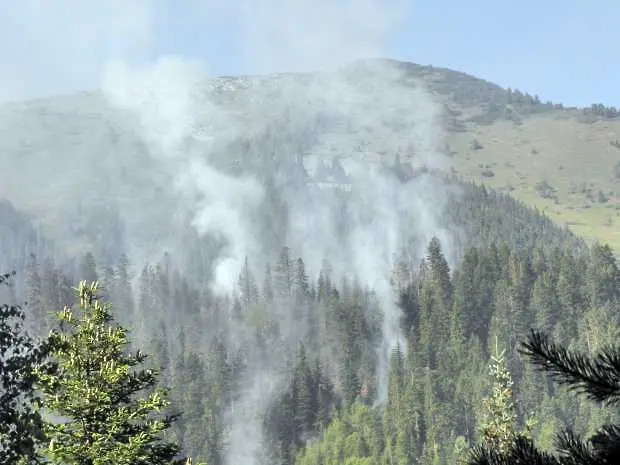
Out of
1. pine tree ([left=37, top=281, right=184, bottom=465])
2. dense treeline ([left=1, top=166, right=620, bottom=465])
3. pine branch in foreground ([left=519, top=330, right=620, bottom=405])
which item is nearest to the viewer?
pine branch in foreground ([left=519, top=330, right=620, bottom=405])

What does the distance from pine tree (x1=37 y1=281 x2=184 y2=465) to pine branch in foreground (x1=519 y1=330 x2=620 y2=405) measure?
15185 mm

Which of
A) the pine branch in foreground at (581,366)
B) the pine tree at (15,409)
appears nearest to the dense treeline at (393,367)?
Answer: the pine tree at (15,409)

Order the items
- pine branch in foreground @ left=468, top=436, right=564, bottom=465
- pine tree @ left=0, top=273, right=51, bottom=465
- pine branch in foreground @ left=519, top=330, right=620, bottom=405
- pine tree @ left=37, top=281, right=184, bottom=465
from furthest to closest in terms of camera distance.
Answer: pine tree @ left=37, top=281, right=184, bottom=465, pine tree @ left=0, top=273, right=51, bottom=465, pine branch in foreground @ left=468, top=436, right=564, bottom=465, pine branch in foreground @ left=519, top=330, right=620, bottom=405

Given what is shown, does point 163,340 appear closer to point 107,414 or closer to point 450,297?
point 450,297

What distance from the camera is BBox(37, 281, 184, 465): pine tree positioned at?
19.7 m

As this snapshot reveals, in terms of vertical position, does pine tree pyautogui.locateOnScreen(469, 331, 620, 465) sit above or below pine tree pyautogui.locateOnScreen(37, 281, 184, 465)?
above

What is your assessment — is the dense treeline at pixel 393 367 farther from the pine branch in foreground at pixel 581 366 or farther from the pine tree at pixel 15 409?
the pine branch in foreground at pixel 581 366

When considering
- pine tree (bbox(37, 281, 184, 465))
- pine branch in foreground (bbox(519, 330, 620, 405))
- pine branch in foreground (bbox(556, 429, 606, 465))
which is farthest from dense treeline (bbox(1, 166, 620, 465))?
pine branch in foreground (bbox(519, 330, 620, 405))

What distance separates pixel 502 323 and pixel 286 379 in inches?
1732

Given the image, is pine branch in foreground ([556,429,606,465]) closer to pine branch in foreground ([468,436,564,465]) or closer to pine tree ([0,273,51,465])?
pine branch in foreground ([468,436,564,465])

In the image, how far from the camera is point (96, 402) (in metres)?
20.7

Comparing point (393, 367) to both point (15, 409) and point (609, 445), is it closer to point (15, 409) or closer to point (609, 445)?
point (15, 409)

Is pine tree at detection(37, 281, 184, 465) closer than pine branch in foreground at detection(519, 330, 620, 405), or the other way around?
pine branch in foreground at detection(519, 330, 620, 405)

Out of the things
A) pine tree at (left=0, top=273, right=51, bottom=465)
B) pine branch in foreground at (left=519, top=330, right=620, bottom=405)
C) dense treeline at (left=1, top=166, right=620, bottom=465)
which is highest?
pine branch in foreground at (left=519, top=330, right=620, bottom=405)
